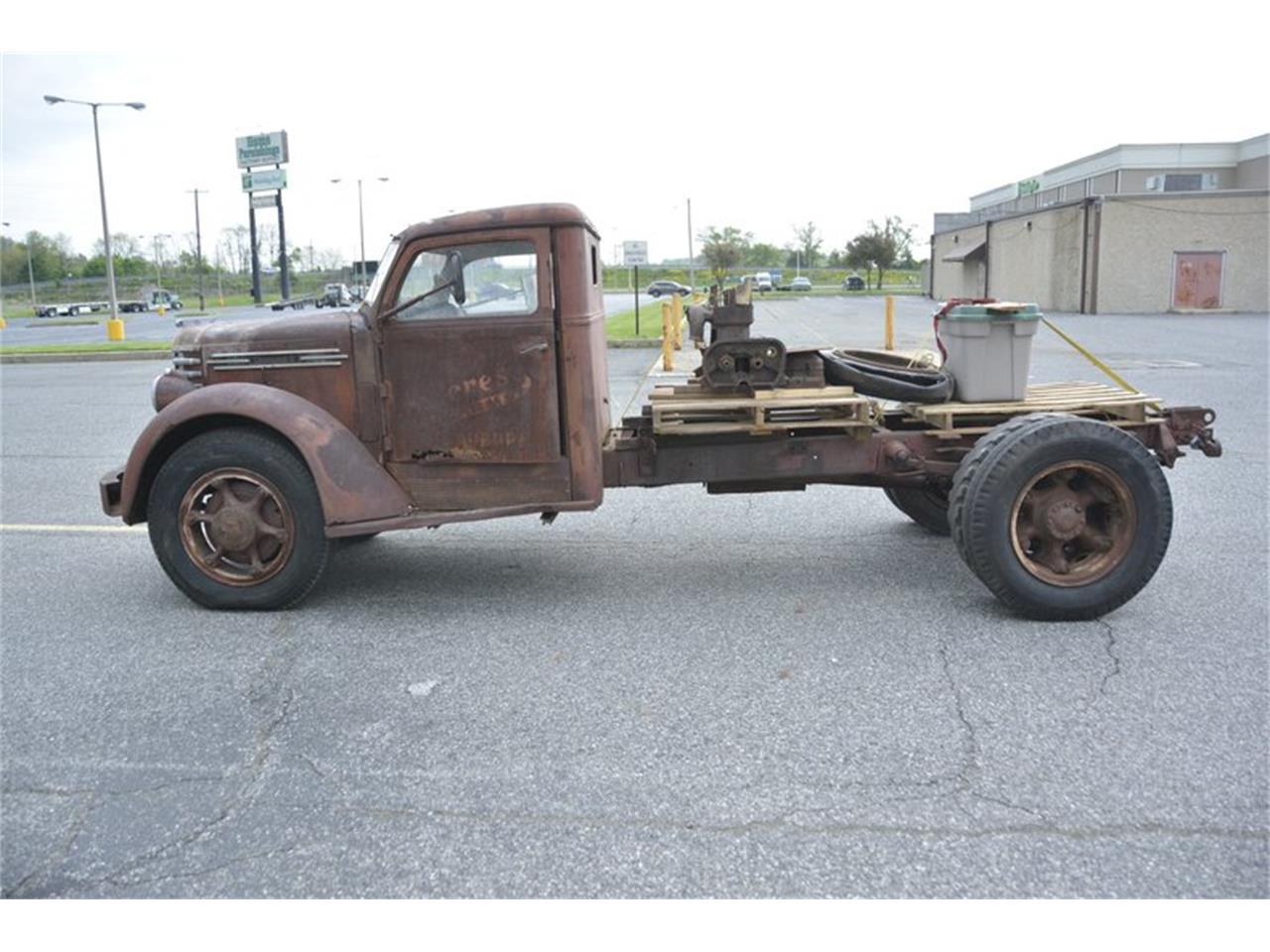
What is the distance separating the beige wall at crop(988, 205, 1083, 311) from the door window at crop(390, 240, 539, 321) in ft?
118

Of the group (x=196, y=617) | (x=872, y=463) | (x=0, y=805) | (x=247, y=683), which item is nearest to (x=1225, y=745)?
(x=872, y=463)

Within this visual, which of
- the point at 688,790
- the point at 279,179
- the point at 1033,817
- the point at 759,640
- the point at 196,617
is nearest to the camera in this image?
the point at 1033,817

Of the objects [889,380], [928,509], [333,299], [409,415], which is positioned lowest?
[928,509]

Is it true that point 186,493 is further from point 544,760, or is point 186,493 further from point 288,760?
point 544,760

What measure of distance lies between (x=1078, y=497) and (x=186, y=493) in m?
4.51

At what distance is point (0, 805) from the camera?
353 centimetres

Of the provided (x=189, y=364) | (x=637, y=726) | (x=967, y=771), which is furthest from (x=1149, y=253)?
(x=637, y=726)

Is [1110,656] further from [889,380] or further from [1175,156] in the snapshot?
[1175,156]

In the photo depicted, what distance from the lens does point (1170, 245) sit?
3619 cm

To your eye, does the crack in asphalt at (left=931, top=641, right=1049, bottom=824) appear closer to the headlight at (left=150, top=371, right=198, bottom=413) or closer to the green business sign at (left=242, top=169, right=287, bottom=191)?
the headlight at (left=150, top=371, right=198, bottom=413)

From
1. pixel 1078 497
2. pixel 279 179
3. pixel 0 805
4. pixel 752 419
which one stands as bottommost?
pixel 0 805

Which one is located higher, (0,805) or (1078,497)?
(1078,497)

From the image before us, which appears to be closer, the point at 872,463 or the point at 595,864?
the point at 595,864

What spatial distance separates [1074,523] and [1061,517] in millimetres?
71
